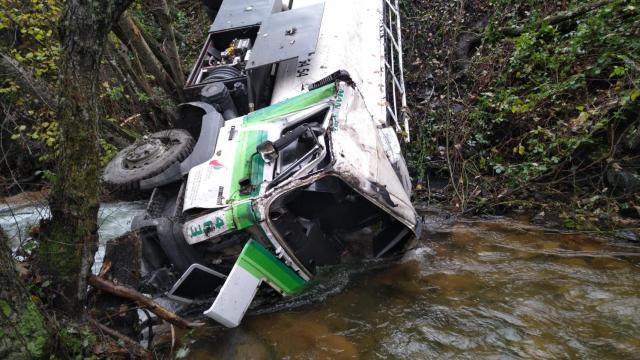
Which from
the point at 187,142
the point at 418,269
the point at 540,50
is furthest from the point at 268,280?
the point at 540,50

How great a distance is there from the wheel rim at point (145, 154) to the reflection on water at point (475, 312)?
6.69 feet

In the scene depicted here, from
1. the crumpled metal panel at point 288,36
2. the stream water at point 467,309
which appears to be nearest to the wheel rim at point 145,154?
the stream water at point 467,309

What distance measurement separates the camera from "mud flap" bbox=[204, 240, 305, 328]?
130 inches

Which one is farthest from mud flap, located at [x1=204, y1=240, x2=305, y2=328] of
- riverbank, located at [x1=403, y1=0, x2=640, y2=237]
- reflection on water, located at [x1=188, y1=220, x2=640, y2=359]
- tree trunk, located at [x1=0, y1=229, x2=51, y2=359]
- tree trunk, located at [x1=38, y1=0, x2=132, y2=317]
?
riverbank, located at [x1=403, y1=0, x2=640, y2=237]

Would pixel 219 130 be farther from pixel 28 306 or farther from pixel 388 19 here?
pixel 388 19

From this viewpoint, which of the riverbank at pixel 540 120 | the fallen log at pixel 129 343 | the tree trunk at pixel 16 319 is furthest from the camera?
the riverbank at pixel 540 120

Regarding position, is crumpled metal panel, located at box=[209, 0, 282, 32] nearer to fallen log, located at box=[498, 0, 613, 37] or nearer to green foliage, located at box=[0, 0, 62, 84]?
green foliage, located at box=[0, 0, 62, 84]

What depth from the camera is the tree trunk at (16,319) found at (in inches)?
99.0

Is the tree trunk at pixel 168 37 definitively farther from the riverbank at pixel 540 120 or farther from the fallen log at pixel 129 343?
the fallen log at pixel 129 343

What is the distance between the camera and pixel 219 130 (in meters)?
4.47

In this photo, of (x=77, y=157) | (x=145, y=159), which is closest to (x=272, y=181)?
(x=77, y=157)

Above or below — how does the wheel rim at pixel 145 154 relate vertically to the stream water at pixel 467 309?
above

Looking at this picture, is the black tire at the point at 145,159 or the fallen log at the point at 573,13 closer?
the black tire at the point at 145,159

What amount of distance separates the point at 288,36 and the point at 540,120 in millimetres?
A: 2965
